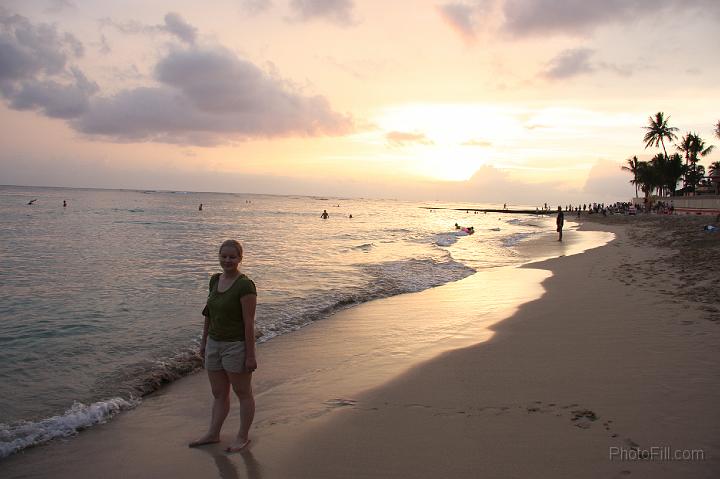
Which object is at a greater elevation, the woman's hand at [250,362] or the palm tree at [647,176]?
the palm tree at [647,176]

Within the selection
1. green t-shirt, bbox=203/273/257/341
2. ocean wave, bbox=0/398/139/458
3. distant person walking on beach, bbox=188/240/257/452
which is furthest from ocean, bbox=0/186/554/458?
green t-shirt, bbox=203/273/257/341

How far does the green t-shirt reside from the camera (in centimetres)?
404

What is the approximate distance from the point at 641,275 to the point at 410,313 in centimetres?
761

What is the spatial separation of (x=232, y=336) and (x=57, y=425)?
248 centimetres

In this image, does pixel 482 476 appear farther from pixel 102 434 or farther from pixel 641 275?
pixel 641 275

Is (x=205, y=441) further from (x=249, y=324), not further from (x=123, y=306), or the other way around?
(x=123, y=306)

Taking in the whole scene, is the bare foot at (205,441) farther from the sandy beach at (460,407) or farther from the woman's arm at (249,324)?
the woman's arm at (249,324)

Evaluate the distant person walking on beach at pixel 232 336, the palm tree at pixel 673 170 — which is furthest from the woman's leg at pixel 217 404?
the palm tree at pixel 673 170

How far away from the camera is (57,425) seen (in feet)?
16.0

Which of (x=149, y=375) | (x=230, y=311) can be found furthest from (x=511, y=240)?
(x=230, y=311)

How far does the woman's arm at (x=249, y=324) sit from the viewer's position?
4.01m

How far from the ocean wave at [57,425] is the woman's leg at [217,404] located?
5.06ft

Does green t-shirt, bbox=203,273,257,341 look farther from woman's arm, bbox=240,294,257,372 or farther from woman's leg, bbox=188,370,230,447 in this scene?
woman's leg, bbox=188,370,230,447

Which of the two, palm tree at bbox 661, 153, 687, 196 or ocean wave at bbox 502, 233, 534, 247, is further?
palm tree at bbox 661, 153, 687, 196
